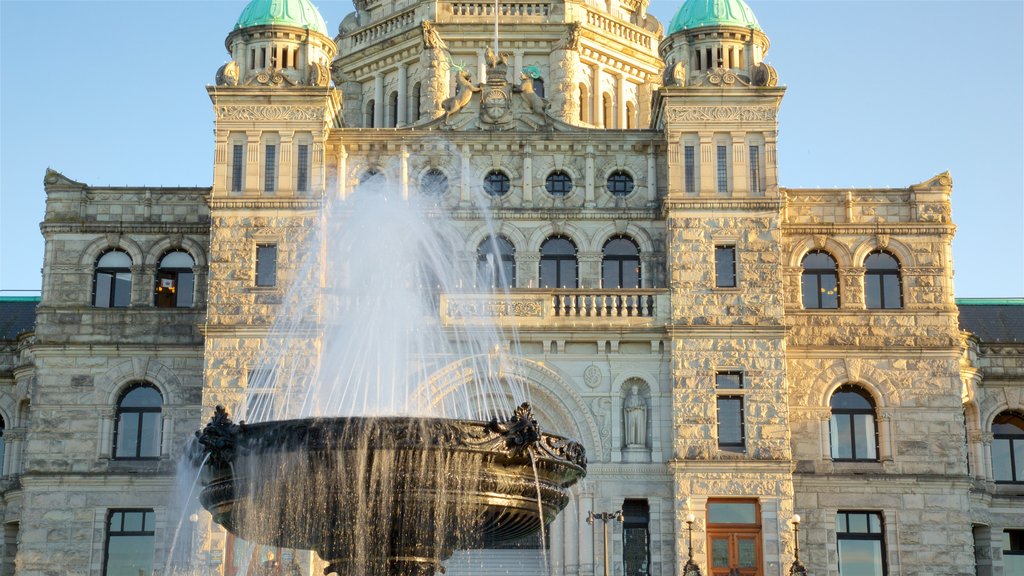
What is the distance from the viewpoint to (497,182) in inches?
1639

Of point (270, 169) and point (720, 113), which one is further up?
point (720, 113)

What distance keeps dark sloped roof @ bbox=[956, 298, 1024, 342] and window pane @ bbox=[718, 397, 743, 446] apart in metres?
12.0

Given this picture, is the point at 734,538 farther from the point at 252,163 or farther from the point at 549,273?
the point at 252,163

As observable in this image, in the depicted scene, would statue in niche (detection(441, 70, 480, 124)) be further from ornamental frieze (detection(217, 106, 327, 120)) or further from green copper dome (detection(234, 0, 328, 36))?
green copper dome (detection(234, 0, 328, 36))

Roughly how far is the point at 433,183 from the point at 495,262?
2788mm

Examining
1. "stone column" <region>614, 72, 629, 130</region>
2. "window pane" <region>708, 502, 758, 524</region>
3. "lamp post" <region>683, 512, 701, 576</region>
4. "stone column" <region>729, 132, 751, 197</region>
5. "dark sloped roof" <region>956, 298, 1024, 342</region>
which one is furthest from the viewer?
"stone column" <region>614, 72, 629, 130</region>

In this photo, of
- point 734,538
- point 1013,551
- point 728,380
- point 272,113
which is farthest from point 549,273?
point 1013,551

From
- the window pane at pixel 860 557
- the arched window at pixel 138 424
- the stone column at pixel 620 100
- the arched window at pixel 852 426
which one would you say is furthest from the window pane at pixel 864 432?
the arched window at pixel 138 424

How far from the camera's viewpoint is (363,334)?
34500mm

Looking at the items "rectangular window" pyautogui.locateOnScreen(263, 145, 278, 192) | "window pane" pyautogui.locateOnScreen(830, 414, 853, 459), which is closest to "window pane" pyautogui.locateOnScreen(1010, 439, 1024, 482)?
"window pane" pyautogui.locateOnScreen(830, 414, 853, 459)

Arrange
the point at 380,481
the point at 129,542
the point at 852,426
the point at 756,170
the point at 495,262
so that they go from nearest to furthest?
1. the point at 380,481
2. the point at 756,170
3. the point at 852,426
4. the point at 495,262
5. the point at 129,542

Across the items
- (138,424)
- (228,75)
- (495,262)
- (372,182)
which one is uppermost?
(228,75)

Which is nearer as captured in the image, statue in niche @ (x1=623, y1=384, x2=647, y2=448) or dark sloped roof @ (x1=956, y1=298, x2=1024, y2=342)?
statue in niche @ (x1=623, y1=384, x2=647, y2=448)

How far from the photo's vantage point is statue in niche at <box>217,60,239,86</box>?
41062 millimetres
